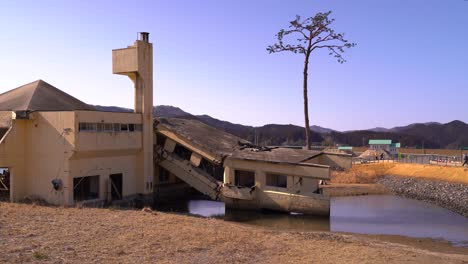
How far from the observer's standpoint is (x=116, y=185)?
27.0 metres

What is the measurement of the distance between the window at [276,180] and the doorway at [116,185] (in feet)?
29.2

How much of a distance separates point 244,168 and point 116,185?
7759 millimetres

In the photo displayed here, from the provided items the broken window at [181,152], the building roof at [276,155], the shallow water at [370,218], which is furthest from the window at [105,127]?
the building roof at [276,155]

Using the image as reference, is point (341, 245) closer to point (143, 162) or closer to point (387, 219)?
point (387, 219)

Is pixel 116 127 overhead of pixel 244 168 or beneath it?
overhead

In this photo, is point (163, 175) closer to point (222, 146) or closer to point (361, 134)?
point (222, 146)

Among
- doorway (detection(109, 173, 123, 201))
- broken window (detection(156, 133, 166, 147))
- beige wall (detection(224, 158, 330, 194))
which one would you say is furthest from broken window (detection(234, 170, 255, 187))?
doorway (detection(109, 173, 123, 201))

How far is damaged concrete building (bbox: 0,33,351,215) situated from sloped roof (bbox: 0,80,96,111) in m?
0.08

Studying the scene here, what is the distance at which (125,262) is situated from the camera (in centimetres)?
1158

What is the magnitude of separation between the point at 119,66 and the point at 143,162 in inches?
242

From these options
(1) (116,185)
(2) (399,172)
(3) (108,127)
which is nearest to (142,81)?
(3) (108,127)

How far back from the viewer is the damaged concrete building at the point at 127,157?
23016 mm

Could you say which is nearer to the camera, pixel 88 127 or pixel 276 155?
pixel 88 127

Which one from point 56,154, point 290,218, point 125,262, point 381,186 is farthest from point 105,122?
point 381,186
